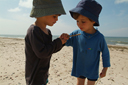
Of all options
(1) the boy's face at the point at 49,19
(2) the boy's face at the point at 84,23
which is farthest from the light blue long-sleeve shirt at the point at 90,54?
(1) the boy's face at the point at 49,19

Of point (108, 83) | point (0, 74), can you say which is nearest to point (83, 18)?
point (108, 83)

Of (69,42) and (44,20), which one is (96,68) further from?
(44,20)

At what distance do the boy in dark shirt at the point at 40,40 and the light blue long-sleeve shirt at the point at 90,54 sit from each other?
0.50 meters

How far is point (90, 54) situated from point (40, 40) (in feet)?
2.86

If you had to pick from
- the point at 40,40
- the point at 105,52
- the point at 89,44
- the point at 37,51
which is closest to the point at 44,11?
the point at 40,40

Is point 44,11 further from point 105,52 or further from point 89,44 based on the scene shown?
point 105,52

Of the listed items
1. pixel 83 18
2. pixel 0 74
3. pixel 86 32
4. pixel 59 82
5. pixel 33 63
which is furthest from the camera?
pixel 0 74

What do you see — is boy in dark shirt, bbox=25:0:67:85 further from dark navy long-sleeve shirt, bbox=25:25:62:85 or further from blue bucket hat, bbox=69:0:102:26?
blue bucket hat, bbox=69:0:102:26

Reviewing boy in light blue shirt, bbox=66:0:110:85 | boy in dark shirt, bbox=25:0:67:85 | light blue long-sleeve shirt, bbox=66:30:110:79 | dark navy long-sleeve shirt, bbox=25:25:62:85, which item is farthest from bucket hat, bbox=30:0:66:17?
light blue long-sleeve shirt, bbox=66:30:110:79

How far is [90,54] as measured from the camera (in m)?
1.52

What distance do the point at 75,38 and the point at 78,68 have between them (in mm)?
535

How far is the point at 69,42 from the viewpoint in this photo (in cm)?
170

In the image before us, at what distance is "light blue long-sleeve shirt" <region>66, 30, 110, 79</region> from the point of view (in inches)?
59.4

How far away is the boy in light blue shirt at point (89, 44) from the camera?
4.78ft
